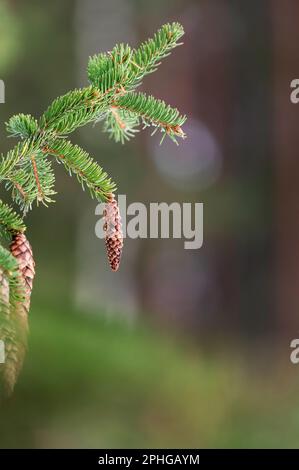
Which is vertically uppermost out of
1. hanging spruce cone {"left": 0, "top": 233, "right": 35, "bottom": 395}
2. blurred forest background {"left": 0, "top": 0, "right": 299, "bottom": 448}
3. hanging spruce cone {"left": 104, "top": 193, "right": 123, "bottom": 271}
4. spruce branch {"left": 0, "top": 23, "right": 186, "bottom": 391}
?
blurred forest background {"left": 0, "top": 0, "right": 299, "bottom": 448}

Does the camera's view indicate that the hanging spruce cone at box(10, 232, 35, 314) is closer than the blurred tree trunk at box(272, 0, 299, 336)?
Yes

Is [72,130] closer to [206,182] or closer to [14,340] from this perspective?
[14,340]

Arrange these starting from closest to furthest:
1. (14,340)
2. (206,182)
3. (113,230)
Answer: (14,340), (113,230), (206,182)

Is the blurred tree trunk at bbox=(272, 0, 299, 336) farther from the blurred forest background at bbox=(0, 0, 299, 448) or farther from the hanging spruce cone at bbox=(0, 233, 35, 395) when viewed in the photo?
the hanging spruce cone at bbox=(0, 233, 35, 395)

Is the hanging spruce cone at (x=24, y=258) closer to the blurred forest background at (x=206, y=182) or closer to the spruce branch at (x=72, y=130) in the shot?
the spruce branch at (x=72, y=130)

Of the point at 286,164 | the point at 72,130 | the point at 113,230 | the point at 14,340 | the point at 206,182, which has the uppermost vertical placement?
the point at 286,164

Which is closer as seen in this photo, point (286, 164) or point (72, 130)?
point (72, 130)

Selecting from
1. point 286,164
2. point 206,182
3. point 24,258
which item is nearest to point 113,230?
point 24,258

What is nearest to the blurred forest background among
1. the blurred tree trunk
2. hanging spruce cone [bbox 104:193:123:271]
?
the blurred tree trunk

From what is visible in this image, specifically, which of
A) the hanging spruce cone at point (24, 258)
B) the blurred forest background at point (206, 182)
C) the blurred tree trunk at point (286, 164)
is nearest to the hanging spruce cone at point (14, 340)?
the hanging spruce cone at point (24, 258)
